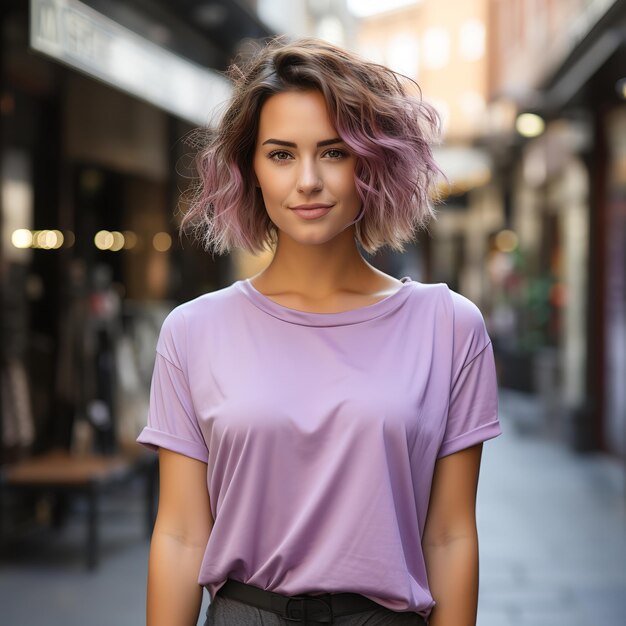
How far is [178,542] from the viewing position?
77.7 inches

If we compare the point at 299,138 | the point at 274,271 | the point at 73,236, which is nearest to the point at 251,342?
the point at 274,271

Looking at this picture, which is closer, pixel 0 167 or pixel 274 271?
pixel 274 271

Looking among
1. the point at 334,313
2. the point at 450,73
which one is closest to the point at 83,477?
the point at 334,313

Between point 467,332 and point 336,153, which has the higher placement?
point 336,153

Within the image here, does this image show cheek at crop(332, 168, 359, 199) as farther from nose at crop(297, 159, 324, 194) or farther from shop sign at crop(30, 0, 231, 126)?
shop sign at crop(30, 0, 231, 126)

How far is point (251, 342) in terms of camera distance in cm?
199

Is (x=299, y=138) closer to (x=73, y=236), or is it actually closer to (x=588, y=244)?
(x=73, y=236)

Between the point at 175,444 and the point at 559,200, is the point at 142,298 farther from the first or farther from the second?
the point at 559,200

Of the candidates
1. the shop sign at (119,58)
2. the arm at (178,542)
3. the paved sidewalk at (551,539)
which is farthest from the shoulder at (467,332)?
the paved sidewalk at (551,539)

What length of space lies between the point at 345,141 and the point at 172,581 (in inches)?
34.3

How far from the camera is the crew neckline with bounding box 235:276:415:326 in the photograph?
1988 millimetres

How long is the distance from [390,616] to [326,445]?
1.08 feet

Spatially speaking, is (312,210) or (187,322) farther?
(187,322)

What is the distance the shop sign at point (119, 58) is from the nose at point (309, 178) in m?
1.13
